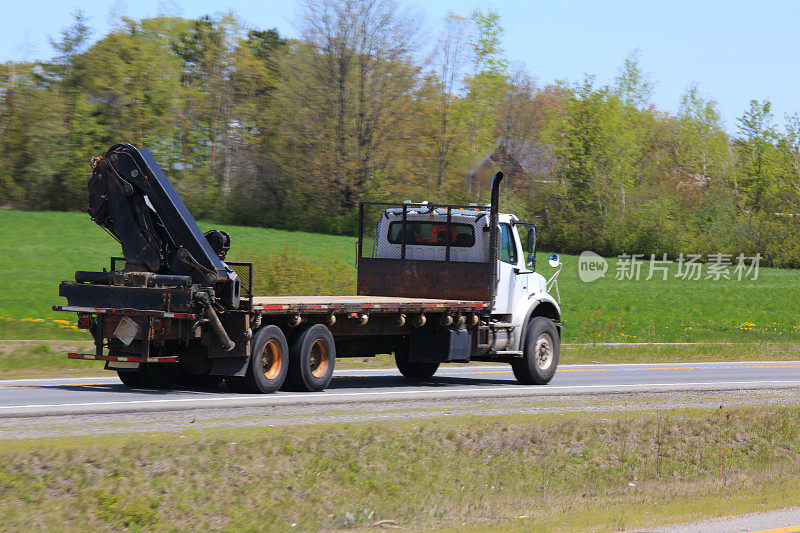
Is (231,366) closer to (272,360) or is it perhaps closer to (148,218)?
(272,360)

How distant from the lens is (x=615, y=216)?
6731 centimetres

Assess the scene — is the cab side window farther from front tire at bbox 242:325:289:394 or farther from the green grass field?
front tire at bbox 242:325:289:394

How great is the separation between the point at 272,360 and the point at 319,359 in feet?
3.14

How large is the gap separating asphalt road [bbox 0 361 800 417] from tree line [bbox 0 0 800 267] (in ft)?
91.4

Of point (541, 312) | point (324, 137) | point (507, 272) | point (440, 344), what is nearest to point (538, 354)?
point (541, 312)

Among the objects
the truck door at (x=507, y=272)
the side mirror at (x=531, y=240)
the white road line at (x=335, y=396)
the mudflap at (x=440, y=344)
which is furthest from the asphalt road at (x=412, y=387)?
the side mirror at (x=531, y=240)

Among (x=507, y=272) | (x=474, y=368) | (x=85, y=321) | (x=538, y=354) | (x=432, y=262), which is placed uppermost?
(x=432, y=262)

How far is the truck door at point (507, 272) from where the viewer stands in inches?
678

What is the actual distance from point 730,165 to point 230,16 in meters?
43.1

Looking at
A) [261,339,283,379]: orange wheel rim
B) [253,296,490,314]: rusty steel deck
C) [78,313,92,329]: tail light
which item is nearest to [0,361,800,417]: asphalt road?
[261,339,283,379]: orange wheel rim

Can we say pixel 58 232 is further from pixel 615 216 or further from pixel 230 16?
pixel 615 216

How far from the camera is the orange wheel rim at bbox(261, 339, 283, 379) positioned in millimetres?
13953

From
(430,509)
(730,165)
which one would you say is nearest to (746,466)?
(430,509)

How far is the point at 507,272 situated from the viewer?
57.0ft
